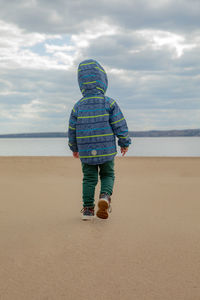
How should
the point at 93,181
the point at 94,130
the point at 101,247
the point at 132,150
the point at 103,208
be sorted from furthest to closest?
the point at 132,150, the point at 93,181, the point at 94,130, the point at 103,208, the point at 101,247

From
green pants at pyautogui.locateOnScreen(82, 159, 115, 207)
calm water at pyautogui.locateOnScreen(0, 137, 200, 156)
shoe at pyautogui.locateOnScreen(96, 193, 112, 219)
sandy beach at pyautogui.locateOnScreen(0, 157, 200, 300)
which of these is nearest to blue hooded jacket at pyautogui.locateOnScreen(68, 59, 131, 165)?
green pants at pyautogui.locateOnScreen(82, 159, 115, 207)

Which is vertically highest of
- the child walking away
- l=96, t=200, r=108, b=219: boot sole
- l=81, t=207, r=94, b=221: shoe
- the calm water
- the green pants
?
the child walking away

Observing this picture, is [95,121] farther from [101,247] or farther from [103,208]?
[101,247]

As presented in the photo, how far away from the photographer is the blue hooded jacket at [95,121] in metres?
3.09

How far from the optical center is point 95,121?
3102mm

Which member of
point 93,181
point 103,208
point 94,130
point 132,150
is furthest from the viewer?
point 132,150

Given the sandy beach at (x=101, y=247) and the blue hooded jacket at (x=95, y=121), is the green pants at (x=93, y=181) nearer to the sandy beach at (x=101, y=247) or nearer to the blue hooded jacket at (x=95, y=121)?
the blue hooded jacket at (x=95, y=121)

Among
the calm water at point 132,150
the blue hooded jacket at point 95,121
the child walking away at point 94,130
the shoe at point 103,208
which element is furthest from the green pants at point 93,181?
the calm water at point 132,150

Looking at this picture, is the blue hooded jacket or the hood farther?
the hood

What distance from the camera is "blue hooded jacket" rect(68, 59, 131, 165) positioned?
3086mm

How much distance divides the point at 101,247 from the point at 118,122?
133cm

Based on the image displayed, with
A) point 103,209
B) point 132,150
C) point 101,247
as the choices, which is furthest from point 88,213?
point 132,150

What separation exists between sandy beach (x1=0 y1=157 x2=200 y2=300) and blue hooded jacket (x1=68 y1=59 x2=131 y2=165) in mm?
673

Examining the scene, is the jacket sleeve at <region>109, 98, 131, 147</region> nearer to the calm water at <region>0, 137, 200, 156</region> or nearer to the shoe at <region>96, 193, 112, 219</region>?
the shoe at <region>96, 193, 112, 219</region>
